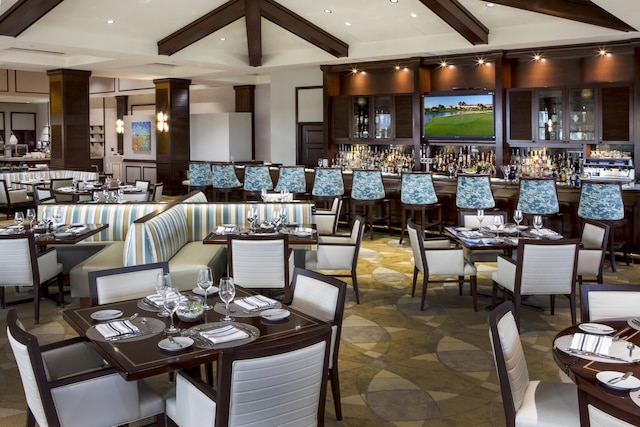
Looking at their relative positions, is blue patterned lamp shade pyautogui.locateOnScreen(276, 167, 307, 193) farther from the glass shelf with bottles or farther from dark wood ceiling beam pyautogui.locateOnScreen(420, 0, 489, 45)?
dark wood ceiling beam pyautogui.locateOnScreen(420, 0, 489, 45)

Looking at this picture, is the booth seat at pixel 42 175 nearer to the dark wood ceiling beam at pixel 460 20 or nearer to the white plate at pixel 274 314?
the dark wood ceiling beam at pixel 460 20

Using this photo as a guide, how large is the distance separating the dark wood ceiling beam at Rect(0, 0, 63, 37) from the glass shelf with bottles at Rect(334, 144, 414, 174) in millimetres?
5641

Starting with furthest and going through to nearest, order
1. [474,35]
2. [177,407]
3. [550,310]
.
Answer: [474,35], [550,310], [177,407]

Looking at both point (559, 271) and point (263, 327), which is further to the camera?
point (559, 271)

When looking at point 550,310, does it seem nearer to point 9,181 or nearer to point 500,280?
point 500,280

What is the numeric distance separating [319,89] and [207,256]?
7.96m

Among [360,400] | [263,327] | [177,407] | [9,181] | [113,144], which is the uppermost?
[113,144]

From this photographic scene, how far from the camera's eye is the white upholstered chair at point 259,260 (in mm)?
5271

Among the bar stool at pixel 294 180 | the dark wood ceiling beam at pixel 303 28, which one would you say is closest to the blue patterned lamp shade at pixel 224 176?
the bar stool at pixel 294 180

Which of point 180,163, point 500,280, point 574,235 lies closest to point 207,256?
point 500,280

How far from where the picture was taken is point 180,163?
16.4m

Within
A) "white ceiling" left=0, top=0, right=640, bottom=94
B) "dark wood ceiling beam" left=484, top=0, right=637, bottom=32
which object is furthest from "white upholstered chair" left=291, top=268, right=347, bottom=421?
"dark wood ceiling beam" left=484, top=0, right=637, bottom=32

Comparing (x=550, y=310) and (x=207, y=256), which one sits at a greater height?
(x=207, y=256)

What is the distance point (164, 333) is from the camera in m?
3.10
